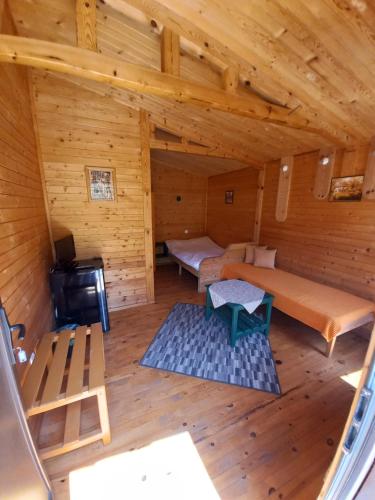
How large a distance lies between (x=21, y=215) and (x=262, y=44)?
7.82 feet

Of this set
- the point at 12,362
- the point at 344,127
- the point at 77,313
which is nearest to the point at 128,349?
the point at 77,313

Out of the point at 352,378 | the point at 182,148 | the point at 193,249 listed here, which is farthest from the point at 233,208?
the point at 352,378

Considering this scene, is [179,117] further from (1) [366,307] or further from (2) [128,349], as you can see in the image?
(1) [366,307]

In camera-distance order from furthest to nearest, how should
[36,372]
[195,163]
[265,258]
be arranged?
[195,163] → [265,258] → [36,372]

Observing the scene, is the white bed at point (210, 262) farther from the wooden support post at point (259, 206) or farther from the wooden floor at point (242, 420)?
the wooden floor at point (242, 420)

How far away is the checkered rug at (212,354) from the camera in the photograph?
199cm

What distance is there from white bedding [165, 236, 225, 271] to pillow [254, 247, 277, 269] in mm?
818

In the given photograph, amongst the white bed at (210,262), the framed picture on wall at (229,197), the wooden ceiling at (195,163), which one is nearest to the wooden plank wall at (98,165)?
the white bed at (210,262)

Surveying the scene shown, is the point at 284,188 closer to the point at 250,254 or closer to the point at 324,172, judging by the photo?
the point at 324,172

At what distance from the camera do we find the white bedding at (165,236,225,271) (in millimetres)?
4168

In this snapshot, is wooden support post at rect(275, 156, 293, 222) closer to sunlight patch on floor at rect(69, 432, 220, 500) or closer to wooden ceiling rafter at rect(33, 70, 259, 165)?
wooden ceiling rafter at rect(33, 70, 259, 165)

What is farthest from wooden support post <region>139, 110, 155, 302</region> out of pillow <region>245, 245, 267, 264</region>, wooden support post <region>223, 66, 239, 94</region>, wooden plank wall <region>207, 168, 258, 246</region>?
wooden plank wall <region>207, 168, 258, 246</region>

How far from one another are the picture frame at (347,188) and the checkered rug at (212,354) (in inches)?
83.8

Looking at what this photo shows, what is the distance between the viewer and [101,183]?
282 cm
